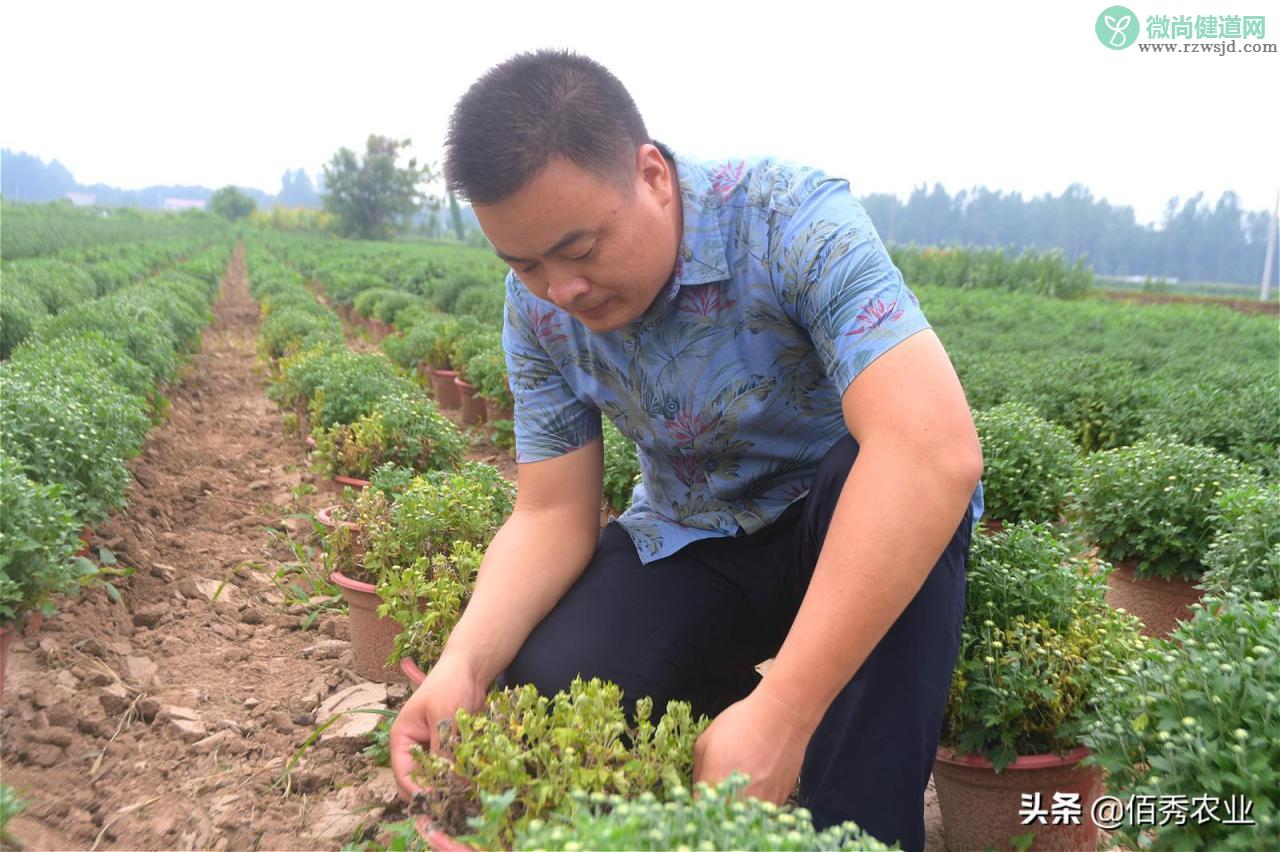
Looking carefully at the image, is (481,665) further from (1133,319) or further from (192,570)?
(1133,319)

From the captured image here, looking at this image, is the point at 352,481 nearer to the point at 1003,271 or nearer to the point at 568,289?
the point at 568,289

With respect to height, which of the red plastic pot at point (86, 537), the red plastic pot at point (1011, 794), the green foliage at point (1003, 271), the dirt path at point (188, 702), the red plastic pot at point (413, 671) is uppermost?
the green foliage at point (1003, 271)

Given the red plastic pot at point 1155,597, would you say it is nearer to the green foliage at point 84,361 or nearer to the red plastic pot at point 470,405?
the green foliage at point 84,361

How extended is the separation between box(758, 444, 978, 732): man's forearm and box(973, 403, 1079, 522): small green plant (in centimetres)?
221

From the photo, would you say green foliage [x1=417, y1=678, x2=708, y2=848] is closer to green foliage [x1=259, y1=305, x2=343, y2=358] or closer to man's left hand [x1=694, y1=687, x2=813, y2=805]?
man's left hand [x1=694, y1=687, x2=813, y2=805]

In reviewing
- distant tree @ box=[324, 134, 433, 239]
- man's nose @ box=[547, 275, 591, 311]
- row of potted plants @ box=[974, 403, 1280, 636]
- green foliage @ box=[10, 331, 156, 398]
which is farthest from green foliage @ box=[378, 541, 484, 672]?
distant tree @ box=[324, 134, 433, 239]

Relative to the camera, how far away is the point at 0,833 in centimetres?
182

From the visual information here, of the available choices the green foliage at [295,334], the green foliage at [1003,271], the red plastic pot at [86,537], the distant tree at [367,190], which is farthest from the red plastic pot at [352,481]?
the distant tree at [367,190]

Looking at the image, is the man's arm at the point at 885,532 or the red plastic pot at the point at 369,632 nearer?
the man's arm at the point at 885,532

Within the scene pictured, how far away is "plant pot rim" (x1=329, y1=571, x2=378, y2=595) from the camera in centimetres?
286

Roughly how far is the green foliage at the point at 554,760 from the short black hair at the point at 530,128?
3.05 ft

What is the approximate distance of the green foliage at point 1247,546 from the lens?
2.41 meters

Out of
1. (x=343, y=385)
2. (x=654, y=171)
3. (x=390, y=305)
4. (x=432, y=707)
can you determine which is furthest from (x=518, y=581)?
(x=390, y=305)

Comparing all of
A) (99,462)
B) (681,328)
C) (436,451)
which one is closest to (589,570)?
(681,328)
